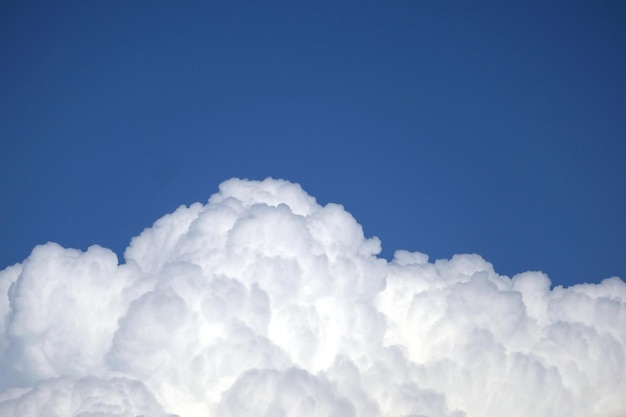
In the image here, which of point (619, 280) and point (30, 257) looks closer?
point (30, 257)

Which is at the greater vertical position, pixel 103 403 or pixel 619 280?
pixel 619 280

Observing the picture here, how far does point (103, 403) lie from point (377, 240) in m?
71.7

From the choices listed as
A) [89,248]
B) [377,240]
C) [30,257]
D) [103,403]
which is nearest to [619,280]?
[377,240]

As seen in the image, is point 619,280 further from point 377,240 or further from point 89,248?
point 89,248

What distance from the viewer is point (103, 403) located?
7856cm

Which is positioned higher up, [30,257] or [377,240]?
[377,240]

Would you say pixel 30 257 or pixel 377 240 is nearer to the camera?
pixel 30 257

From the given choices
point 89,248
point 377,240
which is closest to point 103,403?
point 89,248

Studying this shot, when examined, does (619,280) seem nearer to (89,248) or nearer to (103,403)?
(103,403)

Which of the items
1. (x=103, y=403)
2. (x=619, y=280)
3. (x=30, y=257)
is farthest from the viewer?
(x=619, y=280)

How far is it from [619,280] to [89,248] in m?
142

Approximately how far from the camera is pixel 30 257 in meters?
90.4

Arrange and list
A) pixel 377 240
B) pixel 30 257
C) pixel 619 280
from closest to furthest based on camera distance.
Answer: pixel 30 257
pixel 377 240
pixel 619 280

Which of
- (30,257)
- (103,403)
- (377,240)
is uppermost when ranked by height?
(377,240)
